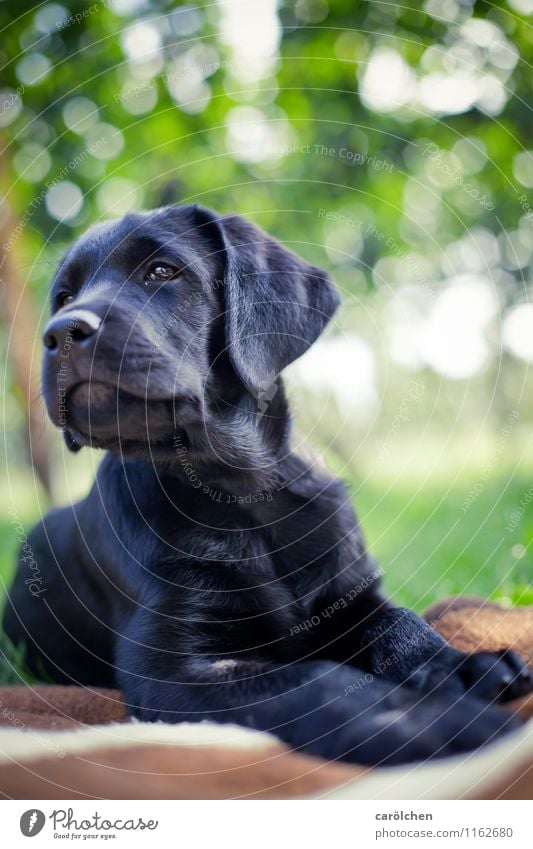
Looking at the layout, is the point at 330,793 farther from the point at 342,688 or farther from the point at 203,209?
the point at 203,209

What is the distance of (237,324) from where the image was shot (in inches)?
123

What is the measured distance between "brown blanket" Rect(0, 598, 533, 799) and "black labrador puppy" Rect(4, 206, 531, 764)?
0.15 metres

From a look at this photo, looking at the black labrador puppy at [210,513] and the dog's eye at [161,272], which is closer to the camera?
the black labrador puppy at [210,513]

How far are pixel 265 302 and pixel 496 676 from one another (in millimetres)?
1762

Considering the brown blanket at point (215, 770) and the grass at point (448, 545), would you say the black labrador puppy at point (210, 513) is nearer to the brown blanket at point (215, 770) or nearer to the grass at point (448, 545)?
the brown blanket at point (215, 770)

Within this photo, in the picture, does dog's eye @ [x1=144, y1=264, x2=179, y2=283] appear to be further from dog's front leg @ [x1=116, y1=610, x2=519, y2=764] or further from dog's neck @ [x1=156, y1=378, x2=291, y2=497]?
dog's front leg @ [x1=116, y1=610, x2=519, y2=764]

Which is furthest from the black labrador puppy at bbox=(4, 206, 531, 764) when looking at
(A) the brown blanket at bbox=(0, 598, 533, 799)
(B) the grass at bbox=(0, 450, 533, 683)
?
(B) the grass at bbox=(0, 450, 533, 683)

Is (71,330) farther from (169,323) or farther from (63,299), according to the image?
(63,299)

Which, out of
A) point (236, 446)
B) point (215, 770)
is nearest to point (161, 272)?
point (236, 446)

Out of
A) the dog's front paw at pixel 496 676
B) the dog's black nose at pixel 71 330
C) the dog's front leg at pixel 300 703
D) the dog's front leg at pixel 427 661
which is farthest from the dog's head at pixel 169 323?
the dog's front paw at pixel 496 676

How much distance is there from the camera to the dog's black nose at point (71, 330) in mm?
2723

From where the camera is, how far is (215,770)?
2.09 m

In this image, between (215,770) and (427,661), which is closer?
(215,770)

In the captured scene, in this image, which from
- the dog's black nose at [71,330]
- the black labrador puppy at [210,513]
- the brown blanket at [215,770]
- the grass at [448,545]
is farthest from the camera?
the grass at [448,545]
